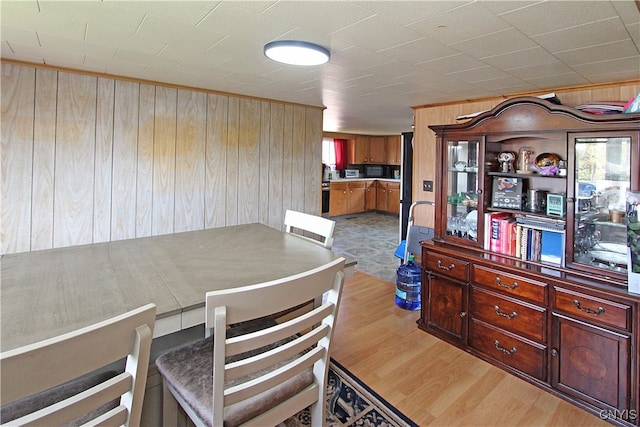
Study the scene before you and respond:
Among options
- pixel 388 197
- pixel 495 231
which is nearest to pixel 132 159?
pixel 495 231

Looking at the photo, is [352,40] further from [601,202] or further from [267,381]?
[601,202]

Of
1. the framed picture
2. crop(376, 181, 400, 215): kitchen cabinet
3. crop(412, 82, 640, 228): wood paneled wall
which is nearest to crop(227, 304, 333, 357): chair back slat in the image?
the framed picture

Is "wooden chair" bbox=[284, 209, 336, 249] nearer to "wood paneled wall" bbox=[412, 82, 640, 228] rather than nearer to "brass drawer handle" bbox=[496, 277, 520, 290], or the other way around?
"brass drawer handle" bbox=[496, 277, 520, 290]

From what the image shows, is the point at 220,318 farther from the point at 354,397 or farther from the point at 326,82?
the point at 326,82

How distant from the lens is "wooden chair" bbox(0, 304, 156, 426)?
688 millimetres

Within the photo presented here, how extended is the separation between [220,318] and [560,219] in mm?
2251

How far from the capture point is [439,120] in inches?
141

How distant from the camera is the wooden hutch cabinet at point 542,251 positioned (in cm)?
188

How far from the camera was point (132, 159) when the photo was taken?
2912 millimetres

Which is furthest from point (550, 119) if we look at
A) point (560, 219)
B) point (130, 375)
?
point (130, 375)

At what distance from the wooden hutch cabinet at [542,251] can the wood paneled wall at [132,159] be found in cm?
184

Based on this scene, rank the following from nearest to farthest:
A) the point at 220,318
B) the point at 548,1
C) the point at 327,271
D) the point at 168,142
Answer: the point at 220,318
the point at 327,271
the point at 548,1
the point at 168,142

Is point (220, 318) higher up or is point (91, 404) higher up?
point (220, 318)

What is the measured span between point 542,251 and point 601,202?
443mm
